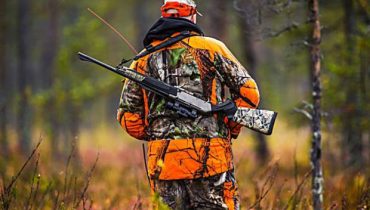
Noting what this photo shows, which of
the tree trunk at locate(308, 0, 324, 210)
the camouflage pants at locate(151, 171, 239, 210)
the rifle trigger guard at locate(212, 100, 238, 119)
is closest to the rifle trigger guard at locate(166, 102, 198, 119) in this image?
the rifle trigger guard at locate(212, 100, 238, 119)

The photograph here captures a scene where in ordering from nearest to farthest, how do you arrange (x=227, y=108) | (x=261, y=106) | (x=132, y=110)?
(x=227, y=108) → (x=132, y=110) → (x=261, y=106)

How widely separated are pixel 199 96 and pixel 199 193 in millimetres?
665

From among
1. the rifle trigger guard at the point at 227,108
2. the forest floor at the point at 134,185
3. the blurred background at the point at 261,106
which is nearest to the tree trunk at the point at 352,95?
the blurred background at the point at 261,106

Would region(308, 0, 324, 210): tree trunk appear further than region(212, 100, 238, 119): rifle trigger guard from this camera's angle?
Yes

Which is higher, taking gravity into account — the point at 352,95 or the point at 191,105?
the point at 352,95

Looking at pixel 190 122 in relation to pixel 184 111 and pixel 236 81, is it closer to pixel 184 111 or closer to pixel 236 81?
pixel 184 111

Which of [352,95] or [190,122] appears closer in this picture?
[190,122]

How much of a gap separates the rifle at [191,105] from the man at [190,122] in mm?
50

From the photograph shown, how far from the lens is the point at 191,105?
460 centimetres

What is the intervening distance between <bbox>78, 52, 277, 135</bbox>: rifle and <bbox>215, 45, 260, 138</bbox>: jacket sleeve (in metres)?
0.08

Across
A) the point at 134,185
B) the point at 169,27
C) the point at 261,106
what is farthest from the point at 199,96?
the point at 261,106

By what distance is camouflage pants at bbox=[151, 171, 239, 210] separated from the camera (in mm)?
4637

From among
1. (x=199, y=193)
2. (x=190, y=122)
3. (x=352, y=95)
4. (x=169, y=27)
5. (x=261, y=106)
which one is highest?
(x=261, y=106)

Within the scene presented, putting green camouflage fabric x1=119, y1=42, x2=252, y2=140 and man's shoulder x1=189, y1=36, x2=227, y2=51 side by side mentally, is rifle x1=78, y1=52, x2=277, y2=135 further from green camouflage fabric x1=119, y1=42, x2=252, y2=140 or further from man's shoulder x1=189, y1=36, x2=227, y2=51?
man's shoulder x1=189, y1=36, x2=227, y2=51
